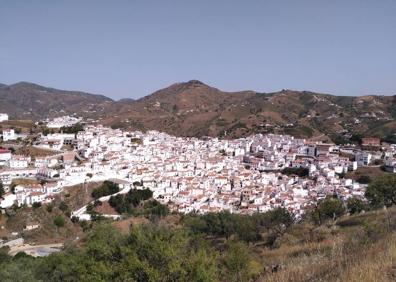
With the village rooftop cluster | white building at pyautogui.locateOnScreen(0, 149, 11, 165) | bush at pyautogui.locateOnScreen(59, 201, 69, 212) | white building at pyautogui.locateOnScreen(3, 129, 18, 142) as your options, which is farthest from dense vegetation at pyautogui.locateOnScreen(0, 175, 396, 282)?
white building at pyautogui.locateOnScreen(3, 129, 18, 142)

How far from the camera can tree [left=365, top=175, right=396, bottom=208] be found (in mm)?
21016

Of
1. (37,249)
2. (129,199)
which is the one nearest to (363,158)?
(129,199)

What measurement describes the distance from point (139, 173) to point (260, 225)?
21139 mm

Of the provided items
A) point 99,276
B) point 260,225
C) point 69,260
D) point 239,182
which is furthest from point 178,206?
point 99,276

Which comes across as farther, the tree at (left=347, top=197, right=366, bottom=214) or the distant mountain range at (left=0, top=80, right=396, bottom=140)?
the distant mountain range at (left=0, top=80, right=396, bottom=140)

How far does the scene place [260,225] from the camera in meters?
22.7

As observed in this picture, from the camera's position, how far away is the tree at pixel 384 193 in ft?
68.9

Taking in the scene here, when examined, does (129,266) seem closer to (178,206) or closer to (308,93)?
(178,206)

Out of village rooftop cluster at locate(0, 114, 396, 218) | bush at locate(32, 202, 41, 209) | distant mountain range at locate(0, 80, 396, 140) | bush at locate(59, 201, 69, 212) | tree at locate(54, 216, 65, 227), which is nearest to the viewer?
tree at locate(54, 216, 65, 227)

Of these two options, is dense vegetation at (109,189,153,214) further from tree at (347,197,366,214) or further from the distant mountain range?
the distant mountain range

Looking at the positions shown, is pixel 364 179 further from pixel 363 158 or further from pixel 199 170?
pixel 199 170

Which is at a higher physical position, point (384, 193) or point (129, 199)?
point (384, 193)

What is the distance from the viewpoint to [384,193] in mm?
21453

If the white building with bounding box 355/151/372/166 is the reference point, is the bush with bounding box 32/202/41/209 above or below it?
below
